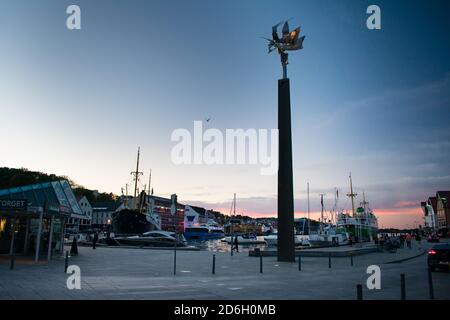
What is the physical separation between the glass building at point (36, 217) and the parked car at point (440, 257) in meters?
21.7

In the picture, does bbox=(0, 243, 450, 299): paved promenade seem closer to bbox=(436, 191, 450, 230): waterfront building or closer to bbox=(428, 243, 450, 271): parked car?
bbox=(428, 243, 450, 271): parked car

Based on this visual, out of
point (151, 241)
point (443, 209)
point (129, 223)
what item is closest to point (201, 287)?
point (151, 241)

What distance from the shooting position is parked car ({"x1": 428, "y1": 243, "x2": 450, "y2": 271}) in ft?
60.7

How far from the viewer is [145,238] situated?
167 feet

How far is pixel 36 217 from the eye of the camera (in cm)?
2420

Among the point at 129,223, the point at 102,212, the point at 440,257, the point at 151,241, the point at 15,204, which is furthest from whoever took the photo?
the point at 102,212

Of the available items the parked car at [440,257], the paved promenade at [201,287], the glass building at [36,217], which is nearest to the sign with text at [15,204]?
the glass building at [36,217]

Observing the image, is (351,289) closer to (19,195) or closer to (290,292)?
(290,292)

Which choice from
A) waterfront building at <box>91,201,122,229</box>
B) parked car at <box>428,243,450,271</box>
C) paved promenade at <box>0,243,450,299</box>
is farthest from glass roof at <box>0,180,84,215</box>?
waterfront building at <box>91,201,122,229</box>

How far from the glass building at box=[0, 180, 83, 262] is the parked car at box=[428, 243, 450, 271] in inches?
853

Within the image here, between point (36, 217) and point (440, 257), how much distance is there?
2463 centimetres

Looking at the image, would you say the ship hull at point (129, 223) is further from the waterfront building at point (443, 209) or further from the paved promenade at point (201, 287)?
the waterfront building at point (443, 209)

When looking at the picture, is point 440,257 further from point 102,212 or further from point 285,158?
point 102,212
